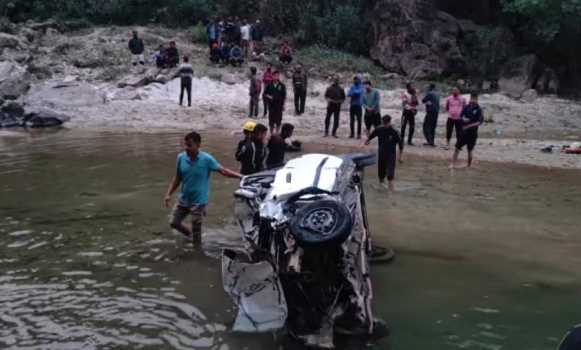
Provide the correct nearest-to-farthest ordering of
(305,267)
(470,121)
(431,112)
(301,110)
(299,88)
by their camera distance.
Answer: (305,267) < (470,121) < (431,112) < (299,88) < (301,110)

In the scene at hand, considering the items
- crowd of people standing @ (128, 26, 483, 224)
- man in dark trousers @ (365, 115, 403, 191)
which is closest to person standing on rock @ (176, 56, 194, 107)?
crowd of people standing @ (128, 26, 483, 224)

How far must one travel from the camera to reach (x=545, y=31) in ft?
98.2

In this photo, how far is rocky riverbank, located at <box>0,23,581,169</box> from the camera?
75.0 feet

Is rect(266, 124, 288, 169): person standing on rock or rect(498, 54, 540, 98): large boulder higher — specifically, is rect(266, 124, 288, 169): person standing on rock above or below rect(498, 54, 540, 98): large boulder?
below

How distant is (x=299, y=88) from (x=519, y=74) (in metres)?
12.5

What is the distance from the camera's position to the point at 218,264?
29.3 ft

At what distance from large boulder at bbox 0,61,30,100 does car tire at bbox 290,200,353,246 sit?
22.4 metres

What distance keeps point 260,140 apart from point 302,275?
4318 mm

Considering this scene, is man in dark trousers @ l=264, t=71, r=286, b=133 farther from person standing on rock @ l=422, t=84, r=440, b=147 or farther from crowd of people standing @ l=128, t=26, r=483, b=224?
person standing on rock @ l=422, t=84, r=440, b=147

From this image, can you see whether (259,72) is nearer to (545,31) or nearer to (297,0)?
(297,0)

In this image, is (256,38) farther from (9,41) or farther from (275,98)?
(275,98)

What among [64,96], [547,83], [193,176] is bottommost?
[64,96]

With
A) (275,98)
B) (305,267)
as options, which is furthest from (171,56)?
(305,267)

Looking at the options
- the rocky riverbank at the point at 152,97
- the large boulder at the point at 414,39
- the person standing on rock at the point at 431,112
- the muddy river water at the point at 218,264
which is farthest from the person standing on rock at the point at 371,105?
the large boulder at the point at 414,39
